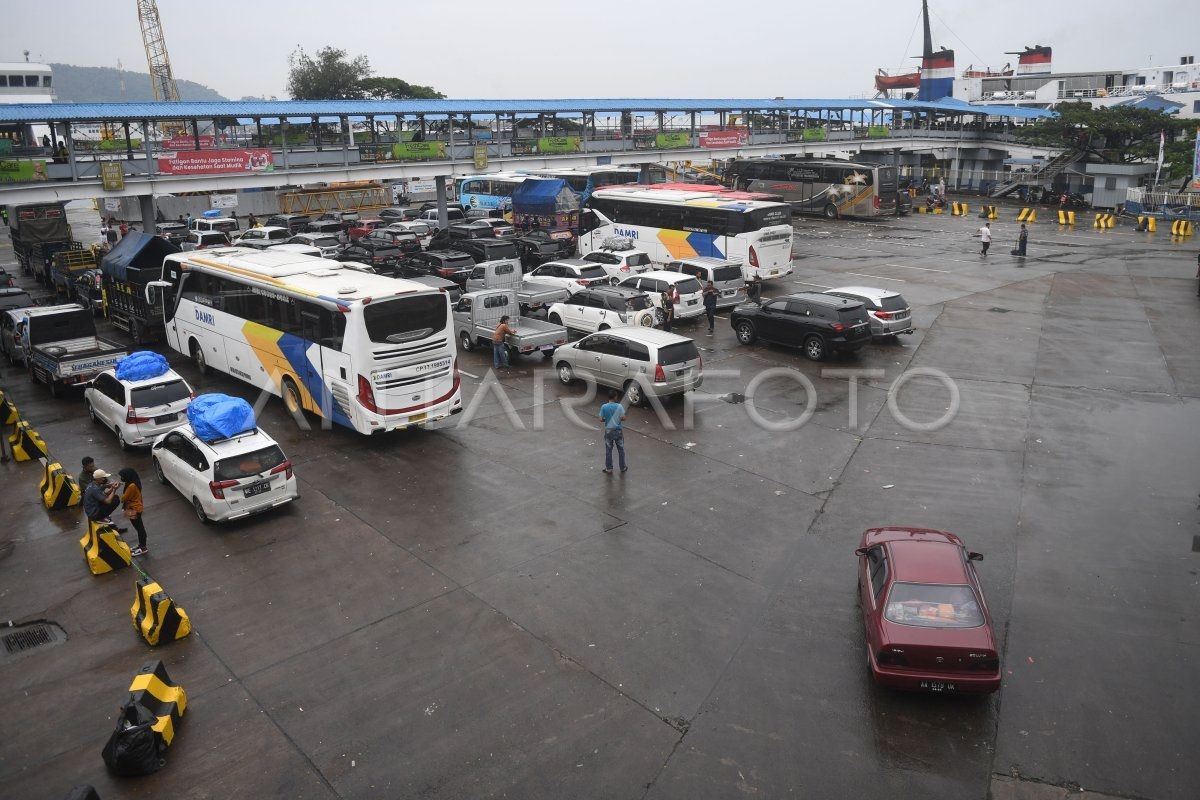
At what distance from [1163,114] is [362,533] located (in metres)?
67.0

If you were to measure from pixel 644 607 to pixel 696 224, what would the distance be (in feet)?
80.6

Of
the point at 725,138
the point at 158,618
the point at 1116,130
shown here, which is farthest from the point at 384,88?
the point at 158,618

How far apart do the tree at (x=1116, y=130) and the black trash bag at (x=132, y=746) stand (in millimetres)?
68764

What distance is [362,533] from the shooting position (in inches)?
538

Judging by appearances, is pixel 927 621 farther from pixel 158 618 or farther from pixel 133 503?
pixel 133 503

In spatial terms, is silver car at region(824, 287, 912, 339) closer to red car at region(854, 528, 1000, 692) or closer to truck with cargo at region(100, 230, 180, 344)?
red car at region(854, 528, 1000, 692)

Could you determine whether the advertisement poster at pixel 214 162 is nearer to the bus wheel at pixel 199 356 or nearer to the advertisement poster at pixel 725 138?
the bus wheel at pixel 199 356

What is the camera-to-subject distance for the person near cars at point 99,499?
492 inches

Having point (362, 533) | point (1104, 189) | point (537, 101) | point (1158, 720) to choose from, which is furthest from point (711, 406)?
point (1104, 189)

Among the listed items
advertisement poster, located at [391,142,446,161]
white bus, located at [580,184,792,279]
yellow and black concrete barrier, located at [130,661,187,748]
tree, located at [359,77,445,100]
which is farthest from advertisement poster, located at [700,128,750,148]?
tree, located at [359,77,445,100]

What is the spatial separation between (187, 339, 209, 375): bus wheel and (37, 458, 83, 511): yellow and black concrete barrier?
7355 millimetres

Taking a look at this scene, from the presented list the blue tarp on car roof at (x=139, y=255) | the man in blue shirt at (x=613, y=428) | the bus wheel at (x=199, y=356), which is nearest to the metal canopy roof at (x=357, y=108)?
the blue tarp on car roof at (x=139, y=255)

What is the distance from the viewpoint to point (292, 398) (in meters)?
18.6

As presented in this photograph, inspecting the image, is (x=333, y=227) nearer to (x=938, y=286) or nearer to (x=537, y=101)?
(x=537, y=101)
